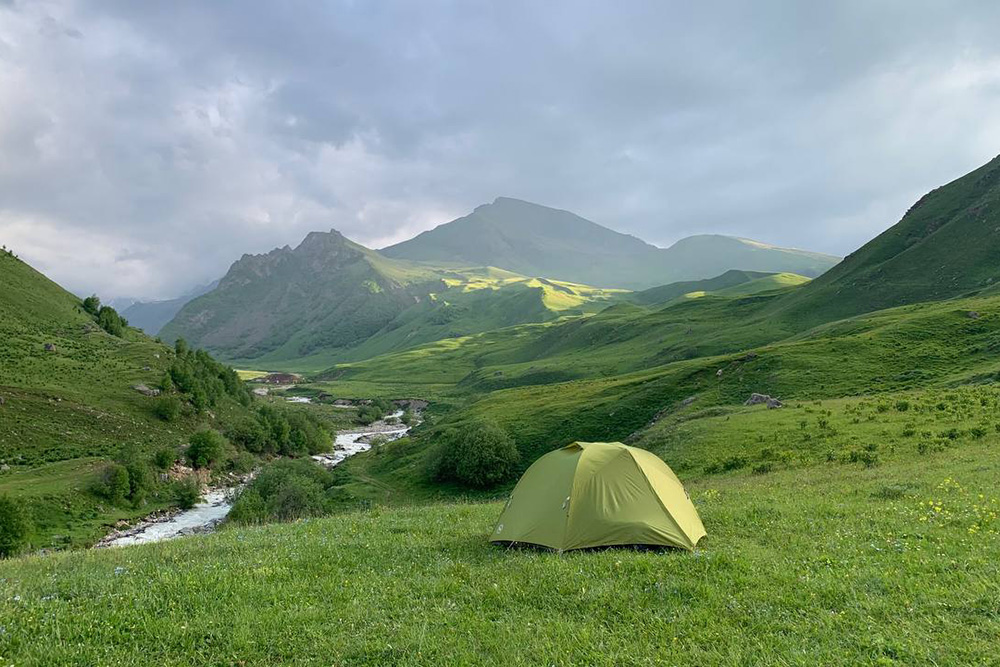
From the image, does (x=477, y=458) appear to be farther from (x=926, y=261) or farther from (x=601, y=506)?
(x=926, y=261)

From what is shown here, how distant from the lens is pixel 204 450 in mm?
81000

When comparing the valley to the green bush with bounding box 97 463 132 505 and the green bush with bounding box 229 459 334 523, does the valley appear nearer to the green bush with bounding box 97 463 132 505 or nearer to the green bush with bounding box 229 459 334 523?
the green bush with bounding box 229 459 334 523

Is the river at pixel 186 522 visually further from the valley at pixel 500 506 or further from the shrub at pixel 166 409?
the shrub at pixel 166 409

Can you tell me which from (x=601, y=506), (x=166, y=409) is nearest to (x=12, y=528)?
(x=166, y=409)

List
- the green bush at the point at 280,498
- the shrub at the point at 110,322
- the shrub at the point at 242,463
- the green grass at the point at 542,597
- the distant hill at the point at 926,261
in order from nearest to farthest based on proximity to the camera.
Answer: the green grass at the point at 542,597 < the green bush at the point at 280,498 < the shrub at the point at 242,463 < the shrub at the point at 110,322 < the distant hill at the point at 926,261

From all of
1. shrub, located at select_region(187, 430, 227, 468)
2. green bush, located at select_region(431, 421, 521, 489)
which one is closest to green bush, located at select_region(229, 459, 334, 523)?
green bush, located at select_region(431, 421, 521, 489)

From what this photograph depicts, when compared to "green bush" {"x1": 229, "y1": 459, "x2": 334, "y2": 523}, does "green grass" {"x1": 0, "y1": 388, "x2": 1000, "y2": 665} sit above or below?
above

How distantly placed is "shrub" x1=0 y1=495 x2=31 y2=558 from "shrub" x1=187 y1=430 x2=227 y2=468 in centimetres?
2984

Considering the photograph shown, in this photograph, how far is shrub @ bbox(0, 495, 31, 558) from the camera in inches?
1836

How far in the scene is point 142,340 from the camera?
11906 centimetres

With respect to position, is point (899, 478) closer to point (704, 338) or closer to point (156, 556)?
point (156, 556)

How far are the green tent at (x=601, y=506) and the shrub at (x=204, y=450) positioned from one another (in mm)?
78344

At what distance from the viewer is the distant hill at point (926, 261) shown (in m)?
125

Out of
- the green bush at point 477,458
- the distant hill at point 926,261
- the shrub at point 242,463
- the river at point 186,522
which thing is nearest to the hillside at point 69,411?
the river at point 186,522
